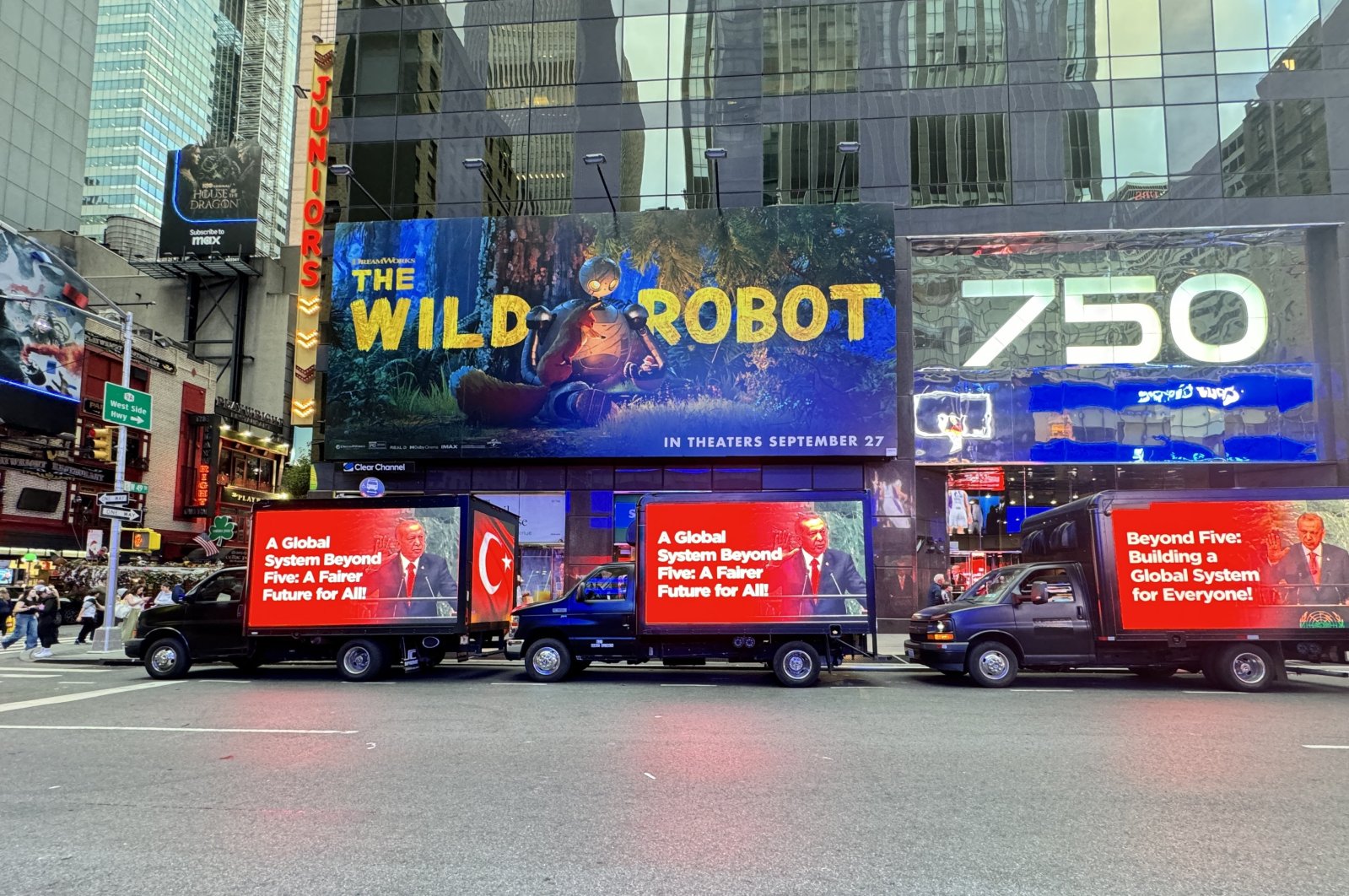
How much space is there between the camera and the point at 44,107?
5262 centimetres

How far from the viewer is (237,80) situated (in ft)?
428

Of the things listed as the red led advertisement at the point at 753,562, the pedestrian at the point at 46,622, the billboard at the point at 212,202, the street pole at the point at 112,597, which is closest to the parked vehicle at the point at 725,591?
the red led advertisement at the point at 753,562

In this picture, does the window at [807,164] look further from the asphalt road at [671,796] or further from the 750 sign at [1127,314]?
the asphalt road at [671,796]

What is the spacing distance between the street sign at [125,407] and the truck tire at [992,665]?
17.4m

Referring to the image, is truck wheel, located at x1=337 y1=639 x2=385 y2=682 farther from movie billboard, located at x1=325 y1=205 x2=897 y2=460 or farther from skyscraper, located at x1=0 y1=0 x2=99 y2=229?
skyscraper, located at x1=0 y1=0 x2=99 y2=229

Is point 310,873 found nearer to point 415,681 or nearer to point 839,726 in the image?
point 839,726

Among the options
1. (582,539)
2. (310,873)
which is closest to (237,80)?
(582,539)

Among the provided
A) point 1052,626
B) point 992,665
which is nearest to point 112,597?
point 992,665

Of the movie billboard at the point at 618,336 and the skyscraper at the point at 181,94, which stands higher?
the skyscraper at the point at 181,94

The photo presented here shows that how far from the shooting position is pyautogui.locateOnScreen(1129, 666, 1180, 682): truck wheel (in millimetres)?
14663

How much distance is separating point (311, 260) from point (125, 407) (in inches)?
397

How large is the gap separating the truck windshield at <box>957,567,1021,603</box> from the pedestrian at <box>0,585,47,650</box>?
18793 mm

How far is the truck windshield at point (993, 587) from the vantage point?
13820mm

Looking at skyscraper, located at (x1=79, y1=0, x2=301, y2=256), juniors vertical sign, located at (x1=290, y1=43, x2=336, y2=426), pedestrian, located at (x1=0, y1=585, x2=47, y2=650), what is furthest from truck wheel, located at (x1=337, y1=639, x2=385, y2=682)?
skyscraper, located at (x1=79, y1=0, x2=301, y2=256)
